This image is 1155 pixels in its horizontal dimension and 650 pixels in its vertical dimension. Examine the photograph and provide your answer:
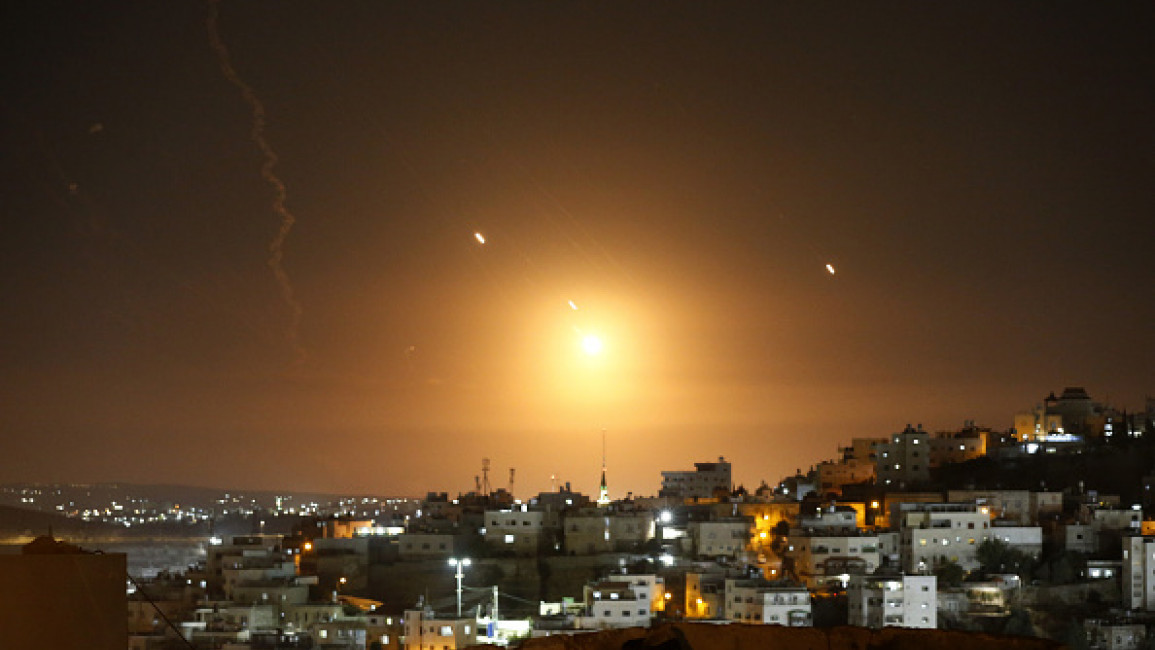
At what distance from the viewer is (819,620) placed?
21734mm

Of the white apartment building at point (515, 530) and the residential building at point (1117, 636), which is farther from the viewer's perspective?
the white apartment building at point (515, 530)

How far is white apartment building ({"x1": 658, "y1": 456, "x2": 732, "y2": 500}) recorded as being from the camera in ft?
124

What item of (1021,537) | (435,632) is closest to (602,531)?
(1021,537)

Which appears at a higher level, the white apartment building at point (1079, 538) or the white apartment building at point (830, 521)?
the white apartment building at point (830, 521)

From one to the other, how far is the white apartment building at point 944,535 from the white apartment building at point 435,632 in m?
7.12

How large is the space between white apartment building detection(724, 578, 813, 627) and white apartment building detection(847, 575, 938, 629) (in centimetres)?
66

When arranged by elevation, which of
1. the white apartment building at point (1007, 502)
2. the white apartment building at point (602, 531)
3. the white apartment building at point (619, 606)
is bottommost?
the white apartment building at point (619, 606)

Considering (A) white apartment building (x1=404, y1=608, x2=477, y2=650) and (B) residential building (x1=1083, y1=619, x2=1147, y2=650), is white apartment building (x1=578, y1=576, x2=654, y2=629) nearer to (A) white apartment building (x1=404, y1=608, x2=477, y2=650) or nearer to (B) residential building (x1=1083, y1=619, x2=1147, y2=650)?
(A) white apartment building (x1=404, y1=608, x2=477, y2=650)

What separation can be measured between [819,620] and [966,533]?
4643mm

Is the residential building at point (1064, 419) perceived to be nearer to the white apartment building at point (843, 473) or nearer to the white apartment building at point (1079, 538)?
the white apartment building at point (843, 473)

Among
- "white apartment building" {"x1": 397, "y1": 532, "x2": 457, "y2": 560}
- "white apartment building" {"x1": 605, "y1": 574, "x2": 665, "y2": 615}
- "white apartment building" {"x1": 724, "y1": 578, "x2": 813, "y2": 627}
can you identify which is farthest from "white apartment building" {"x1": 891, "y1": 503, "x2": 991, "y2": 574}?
"white apartment building" {"x1": 397, "y1": 532, "x2": 457, "y2": 560}

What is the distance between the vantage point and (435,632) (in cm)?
2067

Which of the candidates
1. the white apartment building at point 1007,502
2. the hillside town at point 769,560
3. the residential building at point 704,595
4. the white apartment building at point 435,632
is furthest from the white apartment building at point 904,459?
the white apartment building at point 435,632

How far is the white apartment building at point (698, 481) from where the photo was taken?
37938 millimetres
